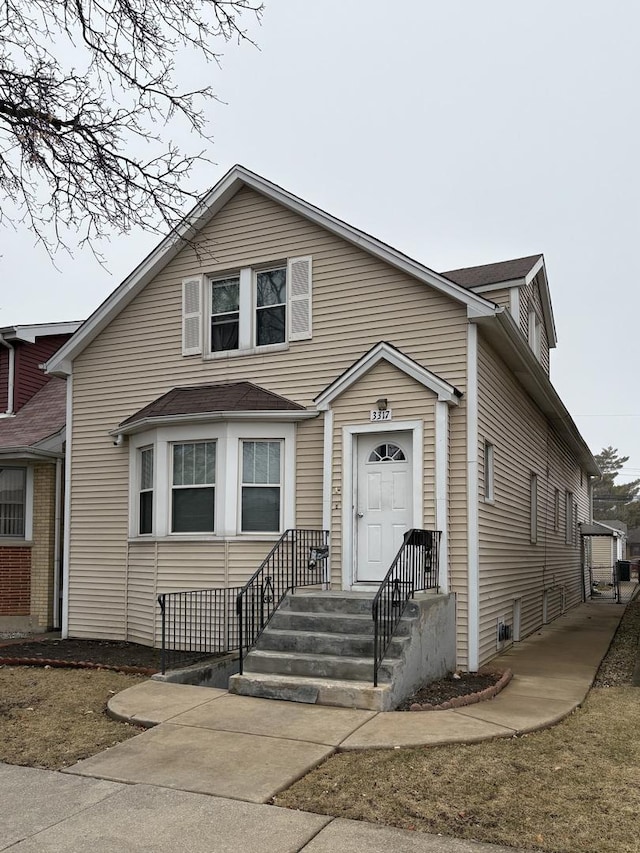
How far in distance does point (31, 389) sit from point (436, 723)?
12.9 m

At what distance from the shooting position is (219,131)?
7.86m

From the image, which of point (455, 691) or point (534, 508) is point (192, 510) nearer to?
point (455, 691)

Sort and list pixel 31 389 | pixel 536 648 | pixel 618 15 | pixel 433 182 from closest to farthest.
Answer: pixel 618 15 < pixel 536 648 < pixel 31 389 < pixel 433 182

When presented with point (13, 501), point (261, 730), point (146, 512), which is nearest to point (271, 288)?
point (146, 512)

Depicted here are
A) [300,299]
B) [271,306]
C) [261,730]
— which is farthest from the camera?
[271,306]

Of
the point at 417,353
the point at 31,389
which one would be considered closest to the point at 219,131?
the point at 417,353

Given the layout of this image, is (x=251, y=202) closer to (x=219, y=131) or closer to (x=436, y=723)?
(x=219, y=131)

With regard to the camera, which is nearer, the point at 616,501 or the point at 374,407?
the point at 374,407

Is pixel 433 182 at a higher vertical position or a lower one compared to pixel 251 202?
higher

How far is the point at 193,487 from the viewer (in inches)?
456

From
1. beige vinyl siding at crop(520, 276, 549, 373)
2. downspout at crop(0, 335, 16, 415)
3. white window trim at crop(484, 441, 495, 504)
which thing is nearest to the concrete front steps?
white window trim at crop(484, 441, 495, 504)

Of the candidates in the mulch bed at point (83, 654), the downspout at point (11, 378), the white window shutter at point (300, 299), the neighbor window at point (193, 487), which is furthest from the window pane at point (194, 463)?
the downspout at point (11, 378)

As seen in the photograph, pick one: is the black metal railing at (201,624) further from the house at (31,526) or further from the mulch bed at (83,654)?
the house at (31,526)

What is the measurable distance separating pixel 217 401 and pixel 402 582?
4.29 m
